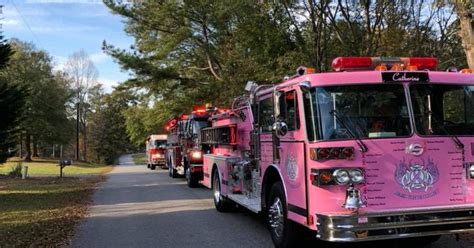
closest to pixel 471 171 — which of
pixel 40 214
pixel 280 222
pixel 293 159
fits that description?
pixel 293 159

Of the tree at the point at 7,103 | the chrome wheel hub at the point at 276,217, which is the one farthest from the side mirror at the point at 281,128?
the tree at the point at 7,103

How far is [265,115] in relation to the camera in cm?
902

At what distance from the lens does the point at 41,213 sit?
1402cm

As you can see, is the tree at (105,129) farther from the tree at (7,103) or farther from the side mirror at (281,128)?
the side mirror at (281,128)

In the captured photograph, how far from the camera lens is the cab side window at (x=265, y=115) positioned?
8711mm

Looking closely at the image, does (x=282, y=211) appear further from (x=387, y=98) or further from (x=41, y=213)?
(x=41, y=213)

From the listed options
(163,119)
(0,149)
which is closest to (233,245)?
(0,149)

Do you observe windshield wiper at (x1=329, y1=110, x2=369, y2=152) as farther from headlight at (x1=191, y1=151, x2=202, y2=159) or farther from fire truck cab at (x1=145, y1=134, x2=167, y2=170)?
fire truck cab at (x1=145, y1=134, x2=167, y2=170)

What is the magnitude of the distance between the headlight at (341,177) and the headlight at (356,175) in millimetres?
51

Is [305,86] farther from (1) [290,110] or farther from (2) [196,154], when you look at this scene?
(2) [196,154]

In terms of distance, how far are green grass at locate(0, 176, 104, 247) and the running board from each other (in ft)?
10.5

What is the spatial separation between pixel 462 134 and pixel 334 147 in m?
1.79

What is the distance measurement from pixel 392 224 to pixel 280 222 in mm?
1963

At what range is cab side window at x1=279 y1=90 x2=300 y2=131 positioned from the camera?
7.27 meters
